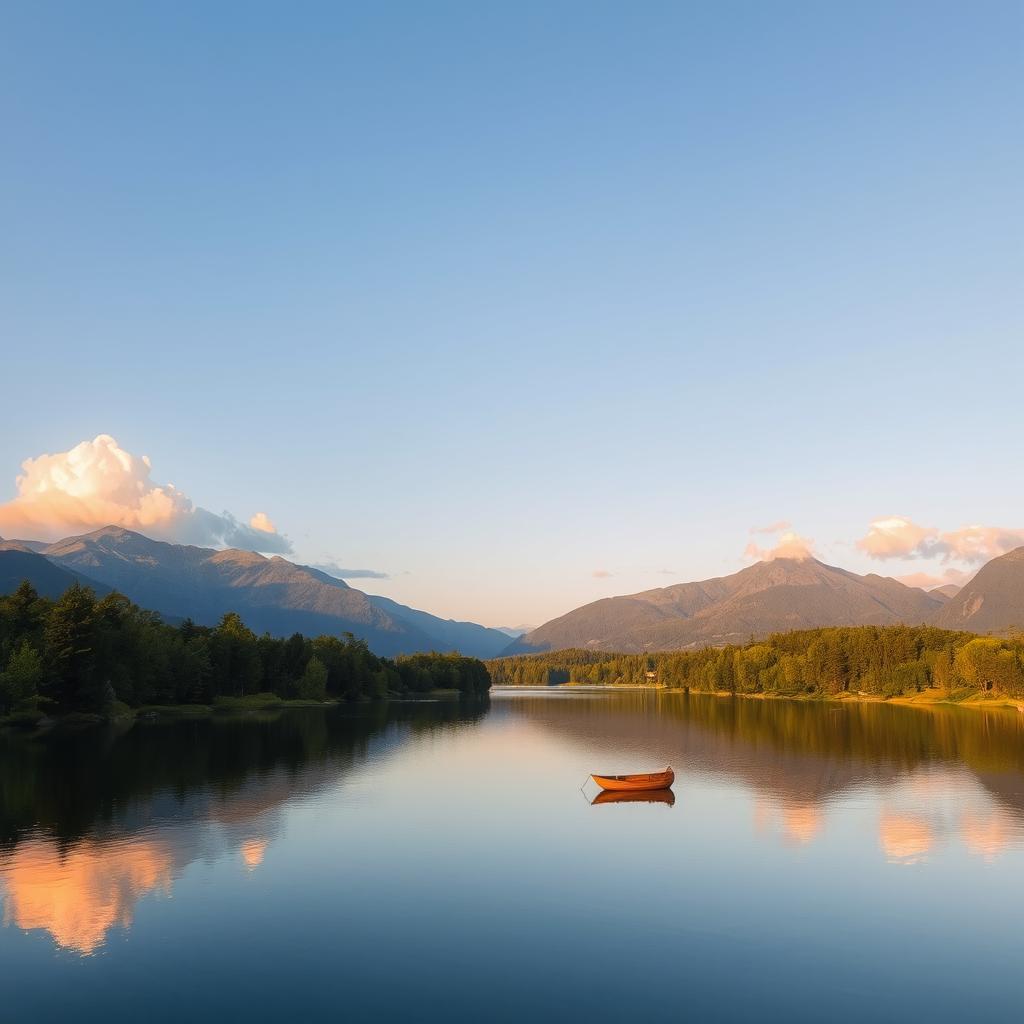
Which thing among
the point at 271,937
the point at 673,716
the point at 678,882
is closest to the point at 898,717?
the point at 673,716

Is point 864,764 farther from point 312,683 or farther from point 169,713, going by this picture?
point 312,683

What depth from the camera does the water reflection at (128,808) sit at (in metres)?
34.8

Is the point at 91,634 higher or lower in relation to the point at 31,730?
higher

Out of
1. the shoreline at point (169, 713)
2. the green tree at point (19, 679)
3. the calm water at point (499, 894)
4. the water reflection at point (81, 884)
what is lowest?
the shoreline at point (169, 713)

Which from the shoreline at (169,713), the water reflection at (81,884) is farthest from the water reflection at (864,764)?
the shoreline at (169,713)

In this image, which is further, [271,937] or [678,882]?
[678,882]

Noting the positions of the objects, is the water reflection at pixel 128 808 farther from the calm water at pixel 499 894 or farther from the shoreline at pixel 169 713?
the shoreline at pixel 169 713

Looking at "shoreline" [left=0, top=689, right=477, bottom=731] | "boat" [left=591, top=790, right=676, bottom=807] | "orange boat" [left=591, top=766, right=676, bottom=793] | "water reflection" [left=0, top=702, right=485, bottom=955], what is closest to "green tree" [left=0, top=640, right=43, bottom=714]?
"shoreline" [left=0, top=689, right=477, bottom=731]

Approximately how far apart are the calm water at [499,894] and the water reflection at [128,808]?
0.27 metres

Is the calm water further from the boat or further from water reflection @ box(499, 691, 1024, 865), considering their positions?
the boat

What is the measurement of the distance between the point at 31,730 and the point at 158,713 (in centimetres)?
3966

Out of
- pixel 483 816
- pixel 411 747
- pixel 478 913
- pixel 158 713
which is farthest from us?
pixel 158 713

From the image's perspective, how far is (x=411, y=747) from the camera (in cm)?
10606

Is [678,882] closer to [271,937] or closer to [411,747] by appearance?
[271,937]
